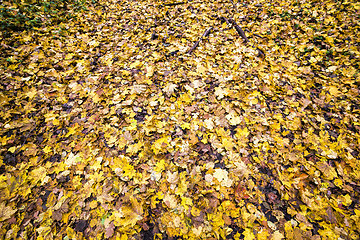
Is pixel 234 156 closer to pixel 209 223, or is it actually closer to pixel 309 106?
pixel 209 223

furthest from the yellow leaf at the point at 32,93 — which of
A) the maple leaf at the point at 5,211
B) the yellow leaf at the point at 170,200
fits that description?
the yellow leaf at the point at 170,200

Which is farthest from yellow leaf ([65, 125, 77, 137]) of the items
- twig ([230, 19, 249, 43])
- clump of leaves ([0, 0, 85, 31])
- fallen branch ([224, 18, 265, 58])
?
twig ([230, 19, 249, 43])

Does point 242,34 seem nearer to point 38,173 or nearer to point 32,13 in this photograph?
point 38,173

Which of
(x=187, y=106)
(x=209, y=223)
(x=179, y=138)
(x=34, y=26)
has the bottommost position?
(x=209, y=223)

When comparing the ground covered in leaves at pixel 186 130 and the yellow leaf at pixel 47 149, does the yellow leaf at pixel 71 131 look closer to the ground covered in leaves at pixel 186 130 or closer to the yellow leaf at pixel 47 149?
the ground covered in leaves at pixel 186 130

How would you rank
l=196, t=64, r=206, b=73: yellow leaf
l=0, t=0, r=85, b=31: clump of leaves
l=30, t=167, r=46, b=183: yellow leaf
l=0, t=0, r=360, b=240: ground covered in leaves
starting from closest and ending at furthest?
l=0, t=0, r=360, b=240: ground covered in leaves, l=30, t=167, r=46, b=183: yellow leaf, l=196, t=64, r=206, b=73: yellow leaf, l=0, t=0, r=85, b=31: clump of leaves

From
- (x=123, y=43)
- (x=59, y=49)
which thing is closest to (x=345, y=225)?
(x=123, y=43)

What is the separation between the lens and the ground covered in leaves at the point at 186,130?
6.07 feet

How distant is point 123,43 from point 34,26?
2365mm

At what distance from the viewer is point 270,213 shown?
1.89 m

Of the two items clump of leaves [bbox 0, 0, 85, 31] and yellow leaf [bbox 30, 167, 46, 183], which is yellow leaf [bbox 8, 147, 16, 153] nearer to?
yellow leaf [bbox 30, 167, 46, 183]

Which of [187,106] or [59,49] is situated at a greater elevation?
[59,49]

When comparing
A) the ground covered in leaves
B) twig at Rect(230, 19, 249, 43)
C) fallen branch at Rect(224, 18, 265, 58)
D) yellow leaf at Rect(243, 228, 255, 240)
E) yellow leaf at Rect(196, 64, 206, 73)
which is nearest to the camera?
yellow leaf at Rect(243, 228, 255, 240)

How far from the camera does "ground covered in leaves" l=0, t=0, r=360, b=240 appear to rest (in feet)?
6.07
